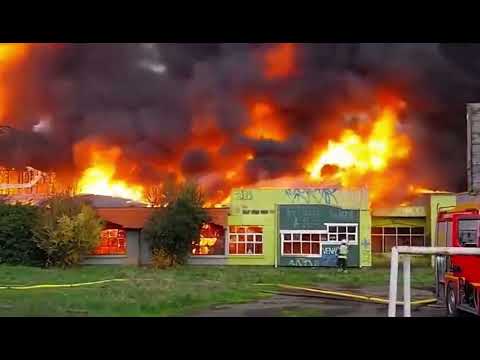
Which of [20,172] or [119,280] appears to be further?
[20,172]

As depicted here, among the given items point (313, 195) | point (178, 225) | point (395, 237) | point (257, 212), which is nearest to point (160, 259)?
point (178, 225)

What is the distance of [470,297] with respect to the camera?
1243 cm

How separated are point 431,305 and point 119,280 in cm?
1032

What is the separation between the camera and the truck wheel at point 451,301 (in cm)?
1331

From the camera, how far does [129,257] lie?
3138 centimetres

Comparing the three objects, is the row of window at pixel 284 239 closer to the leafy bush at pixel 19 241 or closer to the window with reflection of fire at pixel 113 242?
the window with reflection of fire at pixel 113 242

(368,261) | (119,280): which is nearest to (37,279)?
(119,280)

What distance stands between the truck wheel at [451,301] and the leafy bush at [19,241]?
2072 cm

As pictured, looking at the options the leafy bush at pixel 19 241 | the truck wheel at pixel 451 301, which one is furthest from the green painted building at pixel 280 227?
the truck wheel at pixel 451 301

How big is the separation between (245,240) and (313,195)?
12.3 feet

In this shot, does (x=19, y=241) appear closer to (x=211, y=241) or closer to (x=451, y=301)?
(x=211, y=241)
